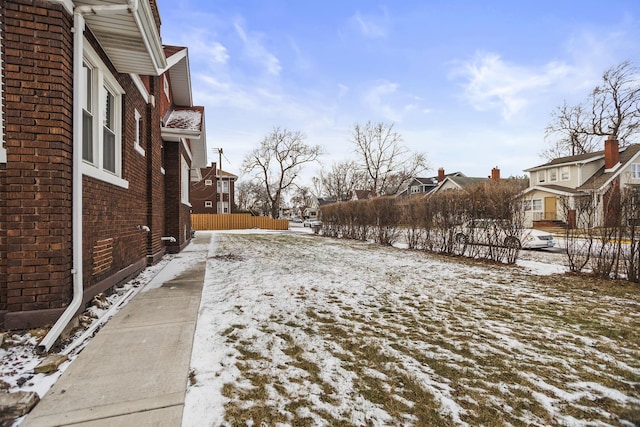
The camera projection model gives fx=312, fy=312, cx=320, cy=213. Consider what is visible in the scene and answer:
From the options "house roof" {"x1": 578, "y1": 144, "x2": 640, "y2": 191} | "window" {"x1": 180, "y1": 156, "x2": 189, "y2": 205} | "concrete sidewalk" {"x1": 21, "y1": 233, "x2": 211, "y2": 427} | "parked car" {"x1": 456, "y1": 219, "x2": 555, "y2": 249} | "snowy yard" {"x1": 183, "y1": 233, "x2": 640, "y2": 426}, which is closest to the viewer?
"concrete sidewalk" {"x1": 21, "y1": 233, "x2": 211, "y2": 427}

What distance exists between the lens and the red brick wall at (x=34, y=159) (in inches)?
123

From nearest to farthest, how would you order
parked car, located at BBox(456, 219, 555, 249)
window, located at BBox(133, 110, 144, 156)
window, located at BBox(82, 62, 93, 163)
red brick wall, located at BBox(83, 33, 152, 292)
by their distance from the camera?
red brick wall, located at BBox(83, 33, 152, 292) < window, located at BBox(82, 62, 93, 163) < window, located at BBox(133, 110, 144, 156) < parked car, located at BBox(456, 219, 555, 249)

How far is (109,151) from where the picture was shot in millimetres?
5074

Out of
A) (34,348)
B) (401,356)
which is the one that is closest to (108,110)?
(34,348)

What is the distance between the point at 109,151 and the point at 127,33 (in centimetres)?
185

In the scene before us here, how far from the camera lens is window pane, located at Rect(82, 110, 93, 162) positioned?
13.5ft

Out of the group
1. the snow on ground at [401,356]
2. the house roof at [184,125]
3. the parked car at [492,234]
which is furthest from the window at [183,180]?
the parked car at [492,234]

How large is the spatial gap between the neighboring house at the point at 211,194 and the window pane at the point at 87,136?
129 ft

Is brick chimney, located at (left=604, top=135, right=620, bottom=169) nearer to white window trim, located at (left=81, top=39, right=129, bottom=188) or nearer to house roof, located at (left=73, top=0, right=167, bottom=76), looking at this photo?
house roof, located at (left=73, top=0, right=167, bottom=76)

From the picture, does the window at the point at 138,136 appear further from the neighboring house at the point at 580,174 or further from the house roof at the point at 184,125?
the neighboring house at the point at 580,174

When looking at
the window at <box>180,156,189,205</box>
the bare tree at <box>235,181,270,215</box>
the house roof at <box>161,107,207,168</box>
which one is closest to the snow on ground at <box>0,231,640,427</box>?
the house roof at <box>161,107,207,168</box>

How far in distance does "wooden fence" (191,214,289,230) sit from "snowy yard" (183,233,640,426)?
26.4 metres

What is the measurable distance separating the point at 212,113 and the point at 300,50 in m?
16.2

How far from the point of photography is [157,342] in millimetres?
3145
